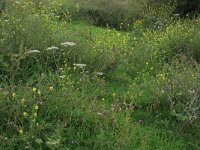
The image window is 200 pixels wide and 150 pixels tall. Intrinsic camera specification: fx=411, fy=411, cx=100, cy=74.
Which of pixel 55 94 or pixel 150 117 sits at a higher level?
pixel 55 94

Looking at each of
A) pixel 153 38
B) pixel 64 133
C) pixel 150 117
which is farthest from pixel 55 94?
pixel 153 38

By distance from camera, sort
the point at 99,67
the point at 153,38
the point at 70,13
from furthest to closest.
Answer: the point at 70,13
the point at 153,38
the point at 99,67

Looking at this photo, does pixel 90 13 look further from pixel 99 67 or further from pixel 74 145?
pixel 74 145

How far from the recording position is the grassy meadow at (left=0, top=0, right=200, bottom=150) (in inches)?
170

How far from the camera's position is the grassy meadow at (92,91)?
14.2 ft

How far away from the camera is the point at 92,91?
5.50 meters

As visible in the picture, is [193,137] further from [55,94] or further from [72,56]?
[72,56]

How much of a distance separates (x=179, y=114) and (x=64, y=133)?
1432mm

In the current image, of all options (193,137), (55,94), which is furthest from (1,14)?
(193,137)

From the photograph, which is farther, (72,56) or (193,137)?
(72,56)

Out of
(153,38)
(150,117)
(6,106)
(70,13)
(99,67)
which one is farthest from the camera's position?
(70,13)

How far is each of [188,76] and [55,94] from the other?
5.98 feet

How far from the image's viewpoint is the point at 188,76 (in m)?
5.43

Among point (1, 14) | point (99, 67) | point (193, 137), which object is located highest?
point (1, 14)
